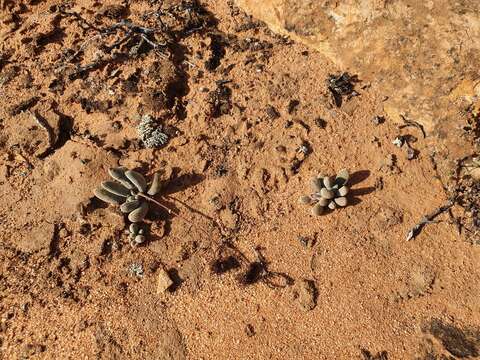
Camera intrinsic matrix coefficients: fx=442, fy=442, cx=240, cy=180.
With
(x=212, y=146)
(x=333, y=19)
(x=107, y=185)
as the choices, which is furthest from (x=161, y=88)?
(x=333, y=19)

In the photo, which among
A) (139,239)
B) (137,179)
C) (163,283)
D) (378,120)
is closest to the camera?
(163,283)

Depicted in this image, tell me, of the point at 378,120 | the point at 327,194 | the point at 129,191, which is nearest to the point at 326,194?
the point at 327,194

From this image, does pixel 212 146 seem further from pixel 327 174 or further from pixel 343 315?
pixel 343 315

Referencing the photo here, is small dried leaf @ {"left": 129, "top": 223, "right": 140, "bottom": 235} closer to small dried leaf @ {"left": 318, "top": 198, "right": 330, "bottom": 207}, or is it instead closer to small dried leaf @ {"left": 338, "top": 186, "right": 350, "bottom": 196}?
small dried leaf @ {"left": 318, "top": 198, "right": 330, "bottom": 207}

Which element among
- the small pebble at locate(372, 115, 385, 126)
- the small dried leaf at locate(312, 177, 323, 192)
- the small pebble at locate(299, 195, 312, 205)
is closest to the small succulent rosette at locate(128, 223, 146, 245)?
the small pebble at locate(299, 195, 312, 205)

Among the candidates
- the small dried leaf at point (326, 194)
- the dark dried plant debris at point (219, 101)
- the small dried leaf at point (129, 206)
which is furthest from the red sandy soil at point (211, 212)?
the small dried leaf at point (326, 194)

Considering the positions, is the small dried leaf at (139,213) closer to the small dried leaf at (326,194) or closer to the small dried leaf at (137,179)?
the small dried leaf at (137,179)

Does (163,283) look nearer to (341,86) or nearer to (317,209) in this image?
(317,209)
